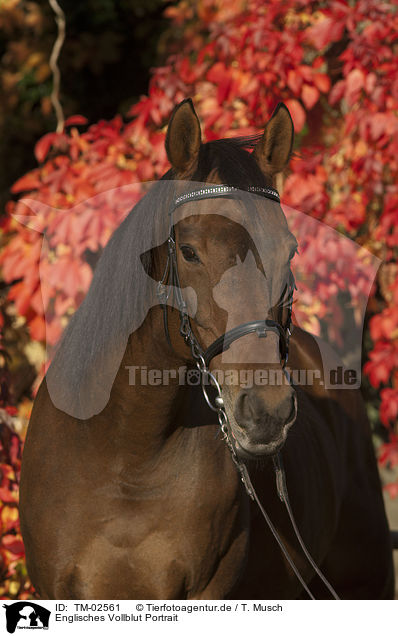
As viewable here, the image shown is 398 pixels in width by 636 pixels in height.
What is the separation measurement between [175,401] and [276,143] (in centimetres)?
82

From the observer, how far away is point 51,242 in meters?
4.24

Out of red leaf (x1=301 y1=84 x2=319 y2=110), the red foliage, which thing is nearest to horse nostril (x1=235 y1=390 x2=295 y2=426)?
the red foliage

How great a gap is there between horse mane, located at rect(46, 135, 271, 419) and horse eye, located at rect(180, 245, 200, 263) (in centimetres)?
15

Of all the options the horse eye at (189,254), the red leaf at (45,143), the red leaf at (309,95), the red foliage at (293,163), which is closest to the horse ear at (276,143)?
the horse eye at (189,254)

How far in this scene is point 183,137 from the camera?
2.06 m

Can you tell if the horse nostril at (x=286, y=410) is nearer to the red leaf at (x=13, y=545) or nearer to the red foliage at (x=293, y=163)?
the red leaf at (x=13, y=545)

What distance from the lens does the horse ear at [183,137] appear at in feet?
6.59

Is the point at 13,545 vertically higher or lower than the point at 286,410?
lower

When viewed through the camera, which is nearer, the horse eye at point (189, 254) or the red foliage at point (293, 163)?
the horse eye at point (189, 254)
